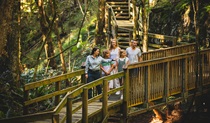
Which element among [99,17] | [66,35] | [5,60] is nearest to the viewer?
[5,60]

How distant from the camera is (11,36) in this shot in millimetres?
12242

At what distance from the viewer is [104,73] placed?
Answer: 10.9 metres

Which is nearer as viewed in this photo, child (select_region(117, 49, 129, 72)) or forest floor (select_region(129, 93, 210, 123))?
child (select_region(117, 49, 129, 72))

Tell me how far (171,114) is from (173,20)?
5869mm

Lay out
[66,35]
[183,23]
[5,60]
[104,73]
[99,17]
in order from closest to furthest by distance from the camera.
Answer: [104,73] < [5,60] < [183,23] < [99,17] < [66,35]

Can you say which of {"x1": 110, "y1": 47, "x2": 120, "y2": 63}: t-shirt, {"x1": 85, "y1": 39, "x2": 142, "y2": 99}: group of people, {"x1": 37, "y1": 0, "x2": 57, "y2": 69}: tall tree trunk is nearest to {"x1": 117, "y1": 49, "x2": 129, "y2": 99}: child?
{"x1": 85, "y1": 39, "x2": 142, "y2": 99}: group of people

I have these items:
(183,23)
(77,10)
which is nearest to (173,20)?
(183,23)

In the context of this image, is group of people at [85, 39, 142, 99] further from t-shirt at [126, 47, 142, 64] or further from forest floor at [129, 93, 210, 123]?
forest floor at [129, 93, 210, 123]

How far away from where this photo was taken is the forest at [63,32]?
1152 cm

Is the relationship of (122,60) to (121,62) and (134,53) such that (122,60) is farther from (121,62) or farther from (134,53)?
(134,53)

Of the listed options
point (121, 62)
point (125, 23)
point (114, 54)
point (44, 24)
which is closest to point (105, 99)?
point (121, 62)

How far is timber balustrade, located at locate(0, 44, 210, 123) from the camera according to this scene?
9.48 m

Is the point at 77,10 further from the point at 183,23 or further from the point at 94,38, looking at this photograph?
the point at 183,23

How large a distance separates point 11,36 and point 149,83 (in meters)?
5.05
